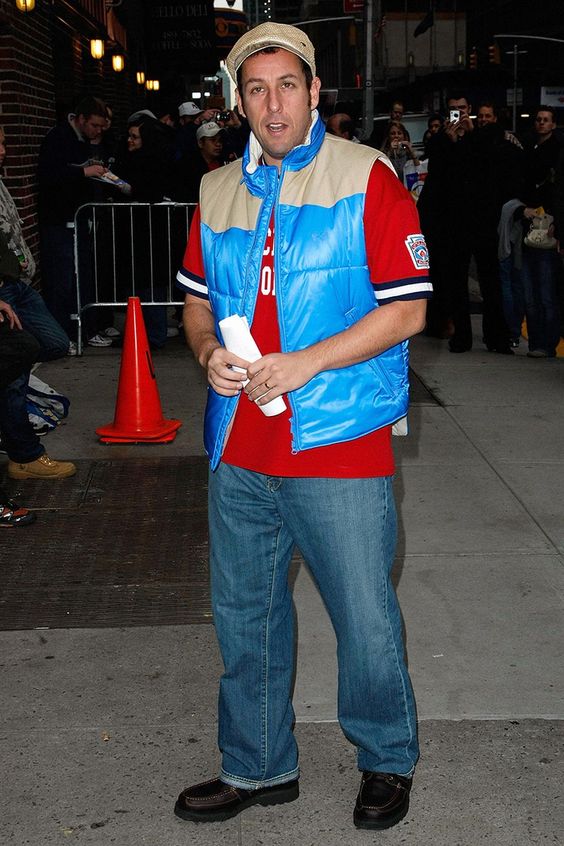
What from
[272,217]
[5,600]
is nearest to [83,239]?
[5,600]

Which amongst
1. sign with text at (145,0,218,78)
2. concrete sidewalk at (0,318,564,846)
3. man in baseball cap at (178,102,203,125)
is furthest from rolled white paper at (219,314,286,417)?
sign with text at (145,0,218,78)

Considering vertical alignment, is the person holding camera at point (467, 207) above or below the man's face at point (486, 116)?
below

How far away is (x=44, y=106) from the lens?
11898mm

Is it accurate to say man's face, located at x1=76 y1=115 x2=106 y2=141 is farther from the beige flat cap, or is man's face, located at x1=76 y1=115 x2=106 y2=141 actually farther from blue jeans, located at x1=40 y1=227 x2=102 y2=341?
the beige flat cap

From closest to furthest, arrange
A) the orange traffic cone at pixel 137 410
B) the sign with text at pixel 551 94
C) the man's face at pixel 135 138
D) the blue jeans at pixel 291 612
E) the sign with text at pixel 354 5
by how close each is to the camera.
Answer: the blue jeans at pixel 291 612 → the orange traffic cone at pixel 137 410 → the man's face at pixel 135 138 → the sign with text at pixel 354 5 → the sign with text at pixel 551 94

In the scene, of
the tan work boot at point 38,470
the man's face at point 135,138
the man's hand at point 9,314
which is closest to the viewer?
the man's hand at point 9,314

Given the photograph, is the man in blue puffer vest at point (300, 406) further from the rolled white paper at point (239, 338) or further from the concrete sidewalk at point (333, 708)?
the concrete sidewalk at point (333, 708)

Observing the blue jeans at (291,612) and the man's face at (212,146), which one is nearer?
the blue jeans at (291,612)

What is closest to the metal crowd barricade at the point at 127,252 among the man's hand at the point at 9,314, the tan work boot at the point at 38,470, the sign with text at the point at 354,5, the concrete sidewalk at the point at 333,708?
the tan work boot at the point at 38,470

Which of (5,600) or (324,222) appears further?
(5,600)

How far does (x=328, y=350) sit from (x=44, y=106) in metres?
9.78

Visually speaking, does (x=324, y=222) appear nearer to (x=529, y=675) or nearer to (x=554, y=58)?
(x=529, y=675)

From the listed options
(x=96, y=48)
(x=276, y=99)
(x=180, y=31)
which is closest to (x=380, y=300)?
(x=276, y=99)

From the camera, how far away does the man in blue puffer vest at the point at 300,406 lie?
297 centimetres
